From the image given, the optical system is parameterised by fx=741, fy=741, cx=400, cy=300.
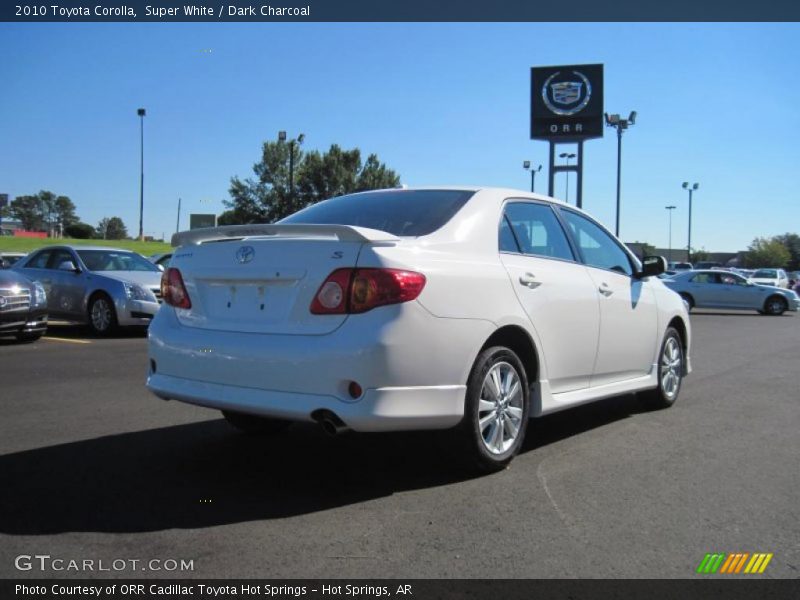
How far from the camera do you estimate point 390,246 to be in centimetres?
376

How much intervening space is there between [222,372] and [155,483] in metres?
0.70

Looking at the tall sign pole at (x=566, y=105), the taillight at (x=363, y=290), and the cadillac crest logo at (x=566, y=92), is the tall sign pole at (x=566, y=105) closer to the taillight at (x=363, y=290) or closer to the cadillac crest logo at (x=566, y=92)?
the cadillac crest logo at (x=566, y=92)

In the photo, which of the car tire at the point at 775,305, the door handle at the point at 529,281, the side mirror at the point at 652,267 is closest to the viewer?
the door handle at the point at 529,281

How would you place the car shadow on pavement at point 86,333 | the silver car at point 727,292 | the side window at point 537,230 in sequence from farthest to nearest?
the silver car at point 727,292 → the car shadow on pavement at point 86,333 → the side window at point 537,230

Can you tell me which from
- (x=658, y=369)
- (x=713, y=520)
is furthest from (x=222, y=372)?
(x=658, y=369)

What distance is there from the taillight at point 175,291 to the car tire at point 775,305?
81.7ft

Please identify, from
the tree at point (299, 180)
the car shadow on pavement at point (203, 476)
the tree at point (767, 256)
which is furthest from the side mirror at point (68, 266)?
the tree at point (767, 256)

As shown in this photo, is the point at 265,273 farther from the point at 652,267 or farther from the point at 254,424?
the point at 652,267

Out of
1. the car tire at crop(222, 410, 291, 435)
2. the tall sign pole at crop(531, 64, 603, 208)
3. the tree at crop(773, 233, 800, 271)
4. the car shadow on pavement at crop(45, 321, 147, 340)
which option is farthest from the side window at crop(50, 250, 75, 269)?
the tree at crop(773, 233, 800, 271)

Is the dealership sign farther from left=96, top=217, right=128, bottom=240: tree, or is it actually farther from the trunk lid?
left=96, top=217, right=128, bottom=240: tree

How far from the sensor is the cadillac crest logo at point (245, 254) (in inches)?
158

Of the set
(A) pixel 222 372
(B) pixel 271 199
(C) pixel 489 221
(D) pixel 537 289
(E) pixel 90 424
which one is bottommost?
(E) pixel 90 424

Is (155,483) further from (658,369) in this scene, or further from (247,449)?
(658,369)
